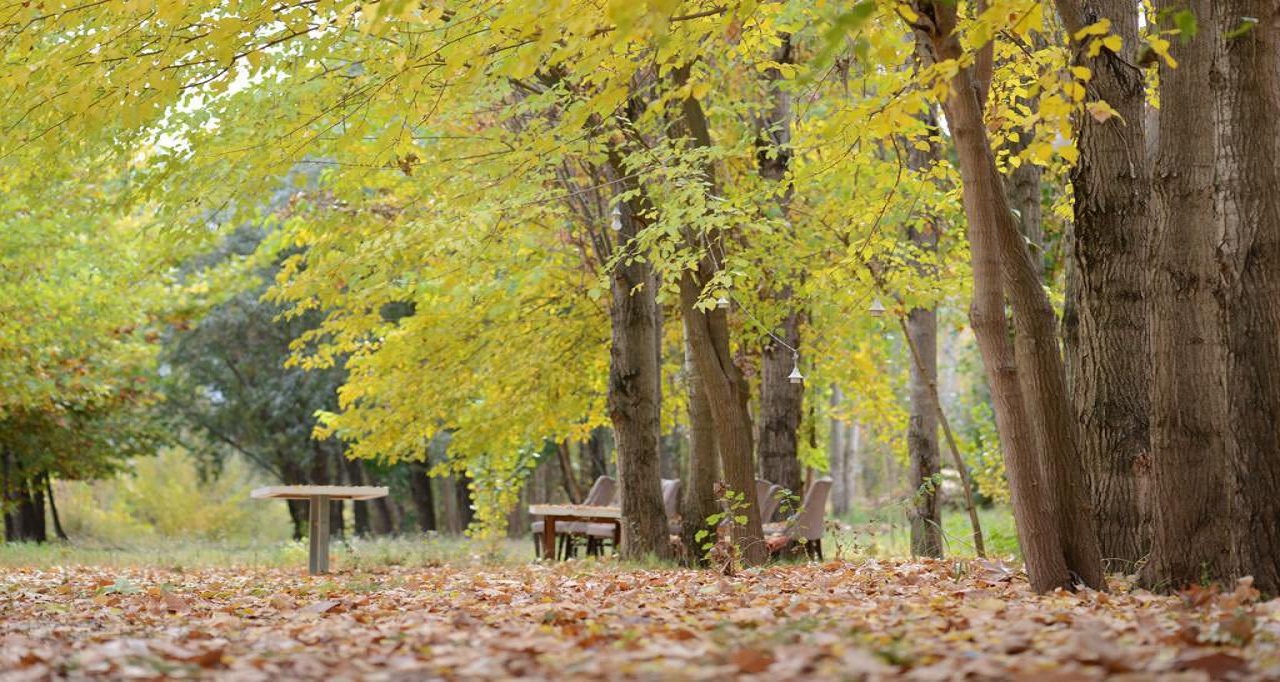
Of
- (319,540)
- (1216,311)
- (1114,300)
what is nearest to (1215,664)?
(1216,311)

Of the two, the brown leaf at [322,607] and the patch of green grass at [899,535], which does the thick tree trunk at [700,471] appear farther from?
the brown leaf at [322,607]

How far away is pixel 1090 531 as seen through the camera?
6.33 metres

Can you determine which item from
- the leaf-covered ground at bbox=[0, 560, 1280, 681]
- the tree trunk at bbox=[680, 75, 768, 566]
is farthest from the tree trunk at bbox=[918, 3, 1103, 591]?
the tree trunk at bbox=[680, 75, 768, 566]

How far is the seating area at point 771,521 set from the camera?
39.0 feet

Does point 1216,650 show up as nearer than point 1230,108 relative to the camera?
Yes

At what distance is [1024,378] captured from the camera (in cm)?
635

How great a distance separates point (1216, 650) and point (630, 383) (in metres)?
8.50

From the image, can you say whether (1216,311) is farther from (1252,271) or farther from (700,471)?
(700,471)

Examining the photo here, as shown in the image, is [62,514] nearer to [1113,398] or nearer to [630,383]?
[630,383]

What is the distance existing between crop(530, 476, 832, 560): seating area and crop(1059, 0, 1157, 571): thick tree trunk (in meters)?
3.10

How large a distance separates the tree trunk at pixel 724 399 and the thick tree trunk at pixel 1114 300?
3455 millimetres

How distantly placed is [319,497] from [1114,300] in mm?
7702

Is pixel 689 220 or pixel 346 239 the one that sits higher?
pixel 346 239

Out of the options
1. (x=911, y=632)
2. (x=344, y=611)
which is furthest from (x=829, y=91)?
(x=911, y=632)
